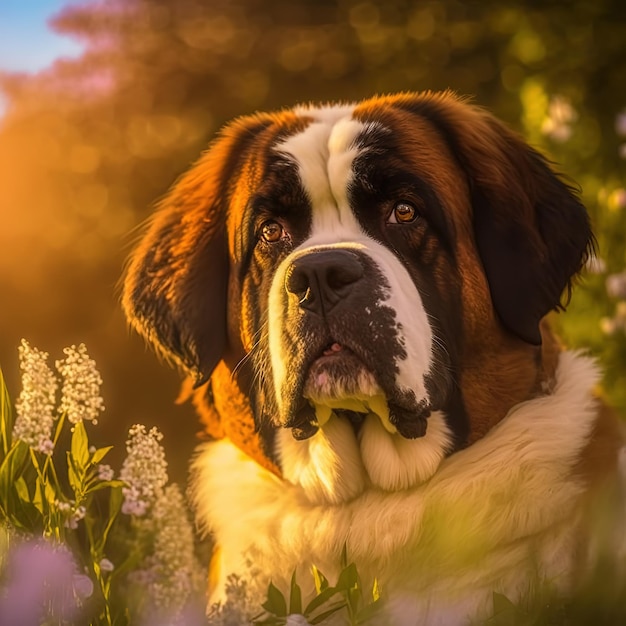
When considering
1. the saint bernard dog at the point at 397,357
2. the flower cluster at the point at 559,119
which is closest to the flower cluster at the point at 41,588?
the saint bernard dog at the point at 397,357

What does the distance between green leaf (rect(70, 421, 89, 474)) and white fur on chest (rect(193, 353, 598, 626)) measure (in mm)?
502

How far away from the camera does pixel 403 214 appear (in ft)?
9.63

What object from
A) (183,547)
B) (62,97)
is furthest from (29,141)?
(183,547)

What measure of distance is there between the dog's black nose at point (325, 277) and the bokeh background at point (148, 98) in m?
0.99

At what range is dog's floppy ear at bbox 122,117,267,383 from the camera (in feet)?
10.3

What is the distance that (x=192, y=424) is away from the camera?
377 centimetres

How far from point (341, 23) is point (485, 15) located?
573mm

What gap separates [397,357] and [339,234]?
1.32 feet

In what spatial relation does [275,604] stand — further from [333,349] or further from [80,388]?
[80,388]

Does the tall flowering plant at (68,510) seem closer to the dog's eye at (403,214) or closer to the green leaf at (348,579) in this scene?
the green leaf at (348,579)

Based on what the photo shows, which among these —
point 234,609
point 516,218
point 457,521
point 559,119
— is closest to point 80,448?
point 234,609

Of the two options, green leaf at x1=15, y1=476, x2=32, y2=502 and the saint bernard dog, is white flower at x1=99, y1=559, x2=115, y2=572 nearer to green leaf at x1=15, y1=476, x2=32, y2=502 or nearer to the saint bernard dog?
green leaf at x1=15, y1=476, x2=32, y2=502

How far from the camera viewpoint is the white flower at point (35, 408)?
2.92m

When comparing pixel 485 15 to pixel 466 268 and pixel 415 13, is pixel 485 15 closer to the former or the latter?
pixel 415 13
